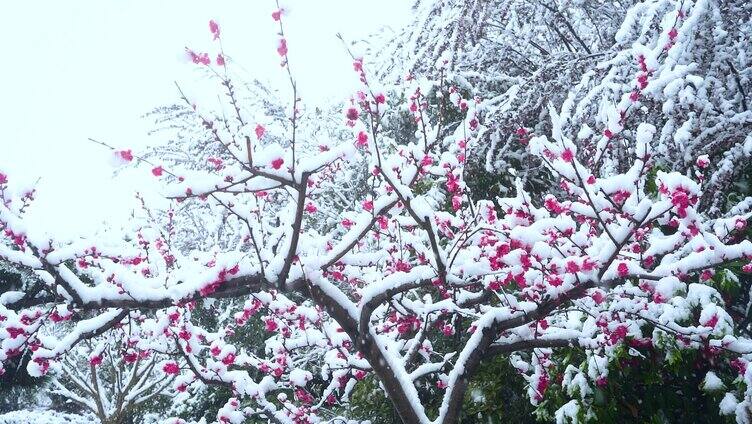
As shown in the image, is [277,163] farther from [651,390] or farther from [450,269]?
[651,390]

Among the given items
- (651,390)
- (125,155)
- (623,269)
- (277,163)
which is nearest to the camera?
(125,155)

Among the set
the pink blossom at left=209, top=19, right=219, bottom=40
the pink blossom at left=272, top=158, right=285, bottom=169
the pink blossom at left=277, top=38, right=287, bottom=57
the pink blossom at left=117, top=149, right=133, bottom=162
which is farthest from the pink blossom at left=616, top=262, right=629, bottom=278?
the pink blossom at left=117, top=149, right=133, bottom=162

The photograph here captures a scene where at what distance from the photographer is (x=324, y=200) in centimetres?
892

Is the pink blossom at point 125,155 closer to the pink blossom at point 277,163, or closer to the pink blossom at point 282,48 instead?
the pink blossom at point 277,163

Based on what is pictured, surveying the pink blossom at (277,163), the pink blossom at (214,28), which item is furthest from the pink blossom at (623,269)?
the pink blossom at (214,28)

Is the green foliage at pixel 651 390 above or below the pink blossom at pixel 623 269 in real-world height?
below

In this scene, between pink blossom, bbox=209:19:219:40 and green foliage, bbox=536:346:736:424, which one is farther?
green foliage, bbox=536:346:736:424

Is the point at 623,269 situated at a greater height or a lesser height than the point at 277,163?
lesser

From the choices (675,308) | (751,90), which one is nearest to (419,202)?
(675,308)

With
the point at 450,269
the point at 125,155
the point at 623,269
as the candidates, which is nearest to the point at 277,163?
the point at 125,155

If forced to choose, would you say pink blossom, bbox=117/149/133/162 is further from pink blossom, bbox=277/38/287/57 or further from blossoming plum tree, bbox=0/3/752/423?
pink blossom, bbox=277/38/287/57

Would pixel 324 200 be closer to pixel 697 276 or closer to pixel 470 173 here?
pixel 470 173

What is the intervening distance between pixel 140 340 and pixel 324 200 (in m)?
4.16

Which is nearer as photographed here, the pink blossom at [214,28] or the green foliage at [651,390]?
the pink blossom at [214,28]
